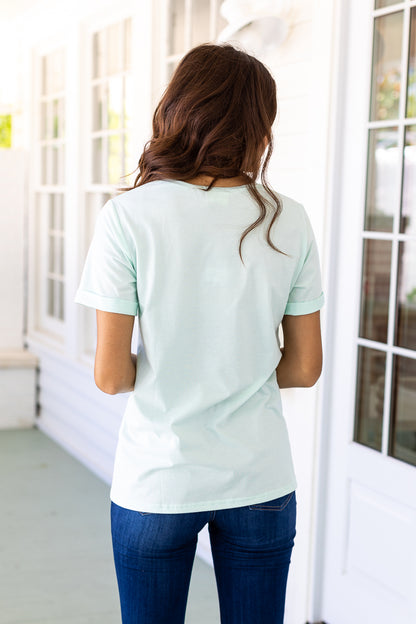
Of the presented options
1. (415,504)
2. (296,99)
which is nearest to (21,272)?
(296,99)

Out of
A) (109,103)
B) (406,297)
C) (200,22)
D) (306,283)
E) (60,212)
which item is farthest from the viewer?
(60,212)

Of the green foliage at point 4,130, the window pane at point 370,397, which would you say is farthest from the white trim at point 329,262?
the green foliage at point 4,130

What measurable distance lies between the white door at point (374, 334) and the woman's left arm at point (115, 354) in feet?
4.19

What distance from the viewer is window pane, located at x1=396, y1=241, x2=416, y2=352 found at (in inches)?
90.7

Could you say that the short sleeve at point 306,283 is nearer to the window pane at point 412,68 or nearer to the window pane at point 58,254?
the window pane at point 412,68

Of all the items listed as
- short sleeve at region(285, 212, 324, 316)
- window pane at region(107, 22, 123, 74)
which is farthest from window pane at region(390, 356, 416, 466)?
window pane at region(107, 22, 123, 74)

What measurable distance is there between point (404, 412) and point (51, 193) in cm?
362

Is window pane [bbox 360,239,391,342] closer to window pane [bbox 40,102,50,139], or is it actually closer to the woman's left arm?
the woman's left arm

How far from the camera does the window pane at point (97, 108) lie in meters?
4.52

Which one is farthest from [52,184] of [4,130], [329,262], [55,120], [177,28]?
[4,130]

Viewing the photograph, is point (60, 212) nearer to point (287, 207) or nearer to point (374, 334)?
point (374, 334)

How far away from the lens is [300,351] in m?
1.38

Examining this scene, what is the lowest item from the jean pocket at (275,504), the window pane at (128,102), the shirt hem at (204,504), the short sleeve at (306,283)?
the jean pocket at (275,504)

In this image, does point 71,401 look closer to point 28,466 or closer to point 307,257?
point 28,466
